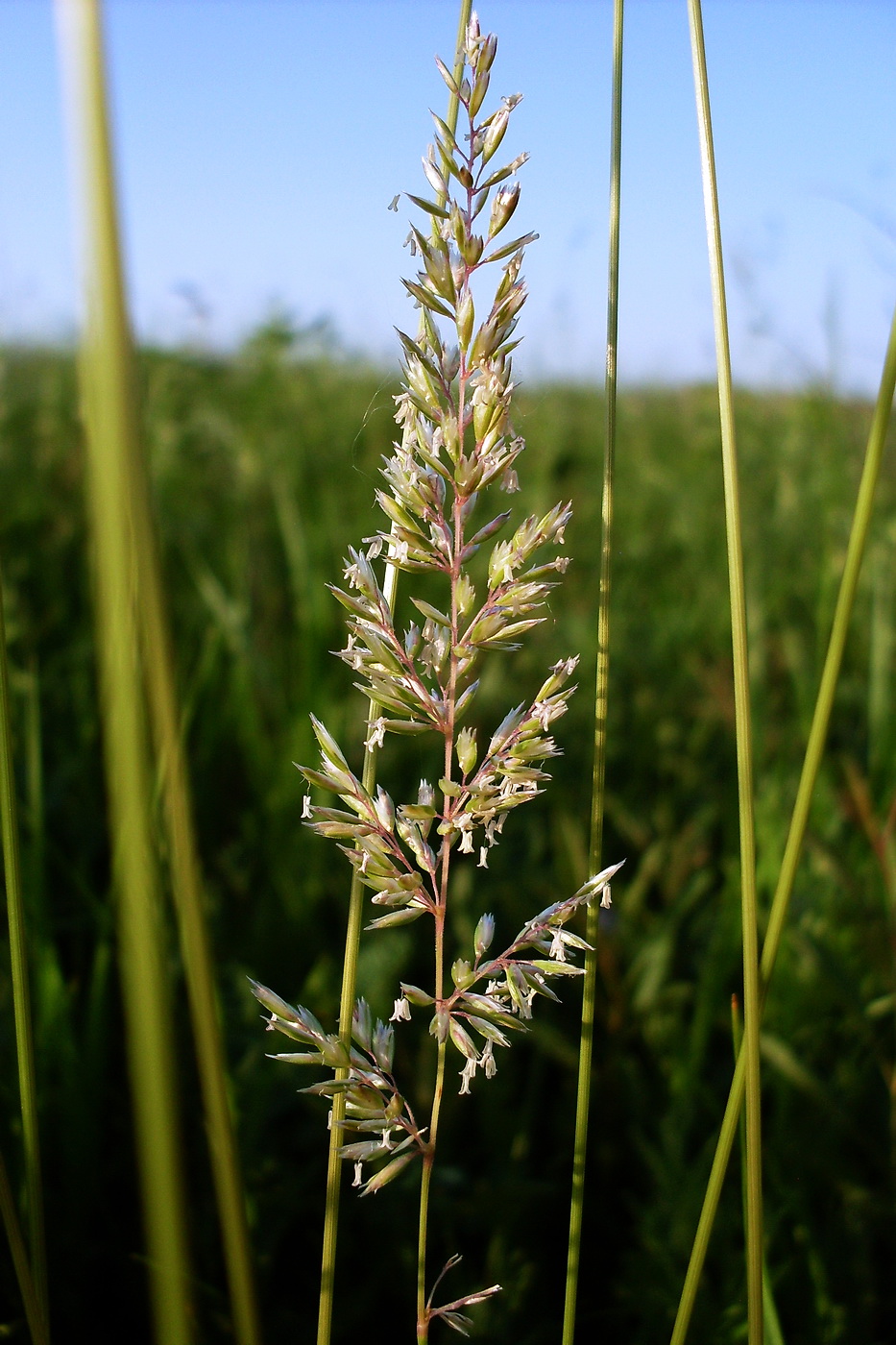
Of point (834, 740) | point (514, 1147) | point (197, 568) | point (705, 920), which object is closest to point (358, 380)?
point (197, 568)

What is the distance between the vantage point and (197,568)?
5.51 feet

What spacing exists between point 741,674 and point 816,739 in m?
0.04

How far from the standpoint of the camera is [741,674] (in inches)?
15.4

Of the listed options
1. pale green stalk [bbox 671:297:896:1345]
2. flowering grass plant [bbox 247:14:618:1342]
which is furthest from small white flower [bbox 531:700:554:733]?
pale green stalk [bbox 671:297:896:1345]

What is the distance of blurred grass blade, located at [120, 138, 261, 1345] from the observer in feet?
0.70

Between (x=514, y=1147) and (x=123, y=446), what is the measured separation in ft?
2.80

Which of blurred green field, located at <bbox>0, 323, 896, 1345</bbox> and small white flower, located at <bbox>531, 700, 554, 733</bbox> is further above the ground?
small white flower, located at <bbox>531, 700, 554, 733</bbox>

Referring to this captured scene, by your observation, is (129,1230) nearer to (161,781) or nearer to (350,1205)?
(350,1205)

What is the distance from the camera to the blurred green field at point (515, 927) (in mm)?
789

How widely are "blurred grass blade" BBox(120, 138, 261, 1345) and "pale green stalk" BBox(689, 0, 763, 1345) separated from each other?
20 cm

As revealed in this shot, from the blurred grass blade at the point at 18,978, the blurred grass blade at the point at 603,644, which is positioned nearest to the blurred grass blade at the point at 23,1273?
the blurred grass blade at the point at 18,978

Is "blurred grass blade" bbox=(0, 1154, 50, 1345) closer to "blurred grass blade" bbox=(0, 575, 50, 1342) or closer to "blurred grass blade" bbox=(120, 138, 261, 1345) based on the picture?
"blurred grass blade" bbox=(0, 575, 50, 1342)

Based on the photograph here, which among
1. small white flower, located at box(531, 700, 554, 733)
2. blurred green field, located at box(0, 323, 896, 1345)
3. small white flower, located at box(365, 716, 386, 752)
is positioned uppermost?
small white flower, located at box(531, 700, 554, 733)

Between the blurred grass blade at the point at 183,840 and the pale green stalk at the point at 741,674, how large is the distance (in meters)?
0.20
